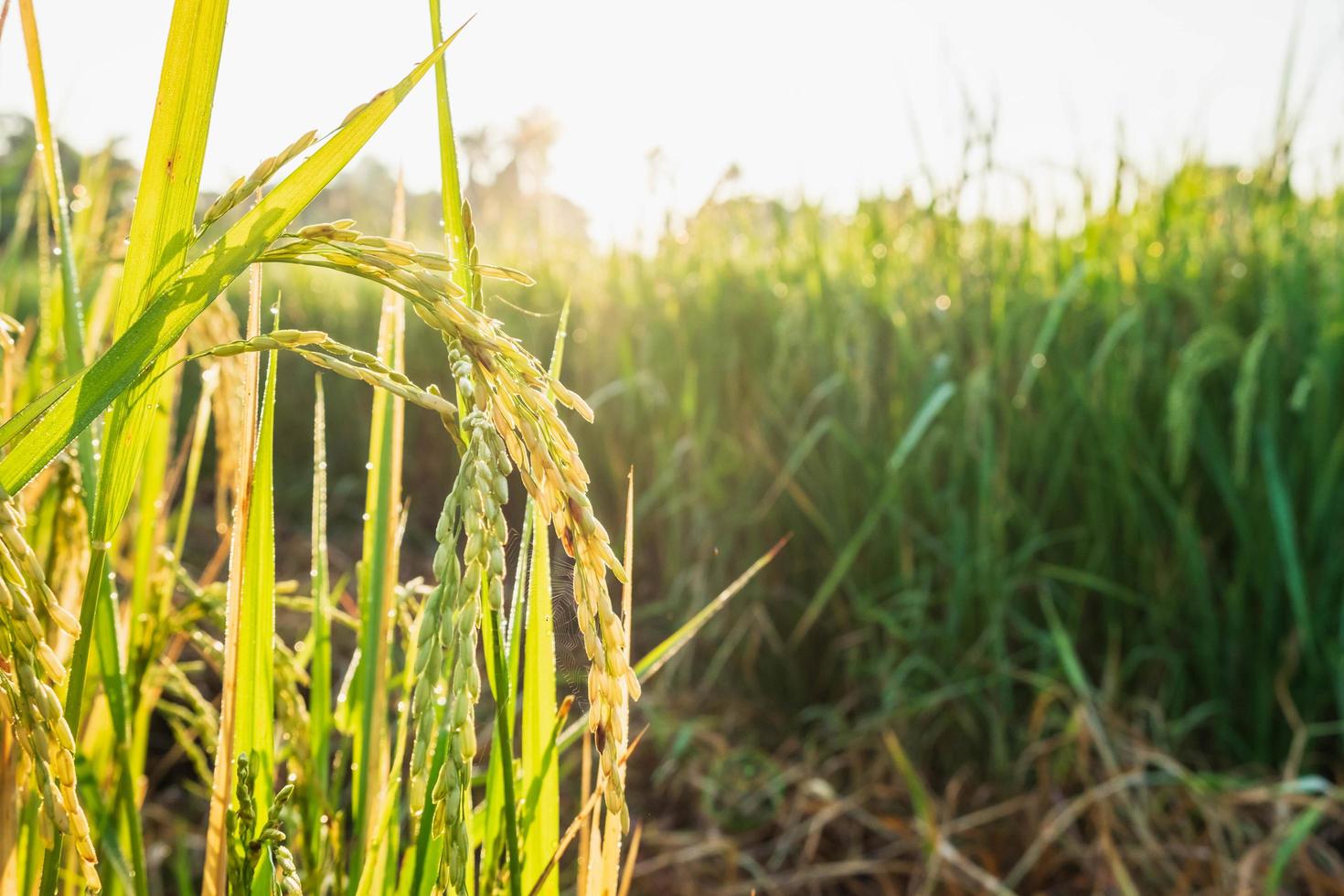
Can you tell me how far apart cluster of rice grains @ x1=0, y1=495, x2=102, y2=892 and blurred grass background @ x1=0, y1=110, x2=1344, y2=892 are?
1775 mm

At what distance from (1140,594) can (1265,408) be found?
0.54 m

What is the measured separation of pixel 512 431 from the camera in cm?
45

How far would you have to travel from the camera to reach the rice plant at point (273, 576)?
418mm

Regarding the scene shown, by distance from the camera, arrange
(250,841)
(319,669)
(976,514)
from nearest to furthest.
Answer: (250,841)
(319,669)
(976,514)

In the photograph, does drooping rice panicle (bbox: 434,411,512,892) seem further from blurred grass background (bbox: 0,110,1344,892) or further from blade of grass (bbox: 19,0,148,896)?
blurred grass background (bbox: 0,110,1344,892)

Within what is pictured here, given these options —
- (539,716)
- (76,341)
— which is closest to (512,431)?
(539,716)

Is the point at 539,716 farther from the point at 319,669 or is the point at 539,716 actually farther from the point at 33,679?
the point at 33,679

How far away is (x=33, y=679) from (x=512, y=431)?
8.1 inches

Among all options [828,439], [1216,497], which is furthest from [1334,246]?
[828,439]

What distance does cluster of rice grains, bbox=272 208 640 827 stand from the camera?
42 cm

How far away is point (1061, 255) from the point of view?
2.98 meters

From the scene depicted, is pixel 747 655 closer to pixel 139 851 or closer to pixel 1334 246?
pixel 1334 246

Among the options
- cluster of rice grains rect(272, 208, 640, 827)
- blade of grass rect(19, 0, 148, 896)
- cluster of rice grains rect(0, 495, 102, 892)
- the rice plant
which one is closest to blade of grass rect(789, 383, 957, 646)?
the rice plant

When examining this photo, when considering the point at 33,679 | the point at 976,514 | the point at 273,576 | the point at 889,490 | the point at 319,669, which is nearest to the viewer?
the point at 33,679
